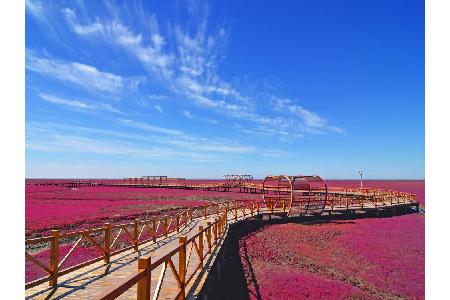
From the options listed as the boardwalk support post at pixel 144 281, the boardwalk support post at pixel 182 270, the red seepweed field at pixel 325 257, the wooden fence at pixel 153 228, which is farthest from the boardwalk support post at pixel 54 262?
the red seepweed field at pixel 325 257

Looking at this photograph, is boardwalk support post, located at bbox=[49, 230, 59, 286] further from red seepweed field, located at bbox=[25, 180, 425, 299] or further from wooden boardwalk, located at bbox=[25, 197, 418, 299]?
red seepweed field, located at bbox=[25, 180, 425, 299]

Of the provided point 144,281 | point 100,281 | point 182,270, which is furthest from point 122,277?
point 144,281

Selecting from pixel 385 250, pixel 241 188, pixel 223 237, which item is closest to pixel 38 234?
pixel 223 237

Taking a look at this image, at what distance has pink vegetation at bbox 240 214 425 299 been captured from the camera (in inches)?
563

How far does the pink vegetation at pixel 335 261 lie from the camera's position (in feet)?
46.9

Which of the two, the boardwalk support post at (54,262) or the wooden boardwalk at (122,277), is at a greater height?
the boardwalk support post at (54,262)

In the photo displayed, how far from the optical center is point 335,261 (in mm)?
18391

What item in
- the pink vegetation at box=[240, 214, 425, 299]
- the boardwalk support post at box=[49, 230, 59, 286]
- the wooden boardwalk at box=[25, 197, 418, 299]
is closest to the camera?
the wooden boardwalk at box=[25, 197, 418, 299]

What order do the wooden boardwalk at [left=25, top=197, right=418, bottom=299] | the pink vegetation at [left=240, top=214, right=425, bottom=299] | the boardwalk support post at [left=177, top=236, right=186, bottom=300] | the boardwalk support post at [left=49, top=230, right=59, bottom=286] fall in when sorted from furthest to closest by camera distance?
the pink vegetation at [left=240, top=214, right=425, bottom=299] → the boardwalk support post at [left=49, top=230, right=59, bottom=286] → the wooden boardwalk at [left=25, top=197, right=418, bottom=299] → the boardwalk support post at [left=177, top=236, right=186, bottom=300]

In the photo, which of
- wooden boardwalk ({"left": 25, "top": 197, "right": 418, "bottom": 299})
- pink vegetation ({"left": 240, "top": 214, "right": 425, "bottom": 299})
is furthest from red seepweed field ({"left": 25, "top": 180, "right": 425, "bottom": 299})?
wooden boardwalk ({"left": 25, "top": 197, "right": 418, "bottom": 299})

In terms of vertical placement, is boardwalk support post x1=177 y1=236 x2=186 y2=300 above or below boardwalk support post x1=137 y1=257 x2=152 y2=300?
below

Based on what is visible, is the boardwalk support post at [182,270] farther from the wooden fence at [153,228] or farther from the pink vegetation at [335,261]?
the pink vegetation at [335,261]
